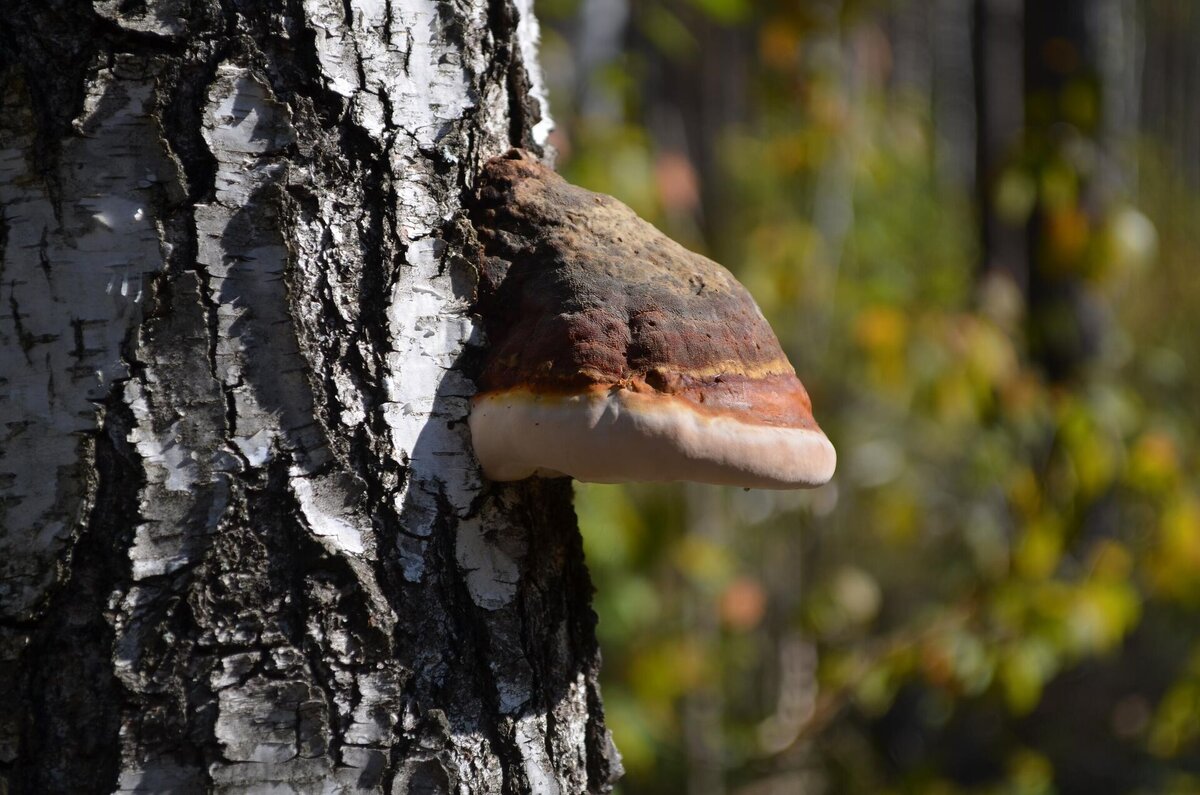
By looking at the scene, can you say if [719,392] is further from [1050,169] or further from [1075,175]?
[1075,175]

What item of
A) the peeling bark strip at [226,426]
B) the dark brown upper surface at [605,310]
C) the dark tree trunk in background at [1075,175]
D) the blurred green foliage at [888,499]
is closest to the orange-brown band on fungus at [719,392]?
the dark brown upper surface at [605,310]

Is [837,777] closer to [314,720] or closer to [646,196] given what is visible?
[646,196]

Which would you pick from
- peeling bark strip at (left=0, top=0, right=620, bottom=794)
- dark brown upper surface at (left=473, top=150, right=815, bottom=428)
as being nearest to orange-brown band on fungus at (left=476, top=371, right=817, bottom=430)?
dark brown upper surface at (left=473, top=150, right=815, bottom=428)

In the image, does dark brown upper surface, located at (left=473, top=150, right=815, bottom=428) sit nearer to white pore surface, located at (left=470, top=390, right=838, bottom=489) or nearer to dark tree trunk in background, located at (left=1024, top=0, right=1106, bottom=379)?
white pore surface, located at (left=470, top=390, right=838, bottom=489)

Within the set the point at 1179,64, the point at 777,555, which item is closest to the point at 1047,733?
the point at 777,555

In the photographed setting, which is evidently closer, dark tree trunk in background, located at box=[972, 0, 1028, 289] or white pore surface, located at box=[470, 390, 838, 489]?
white pore surface, located at box=[470, 390, 838, 489]

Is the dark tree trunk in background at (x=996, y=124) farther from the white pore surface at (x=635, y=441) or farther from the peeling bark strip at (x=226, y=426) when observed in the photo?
the peeling bark strip at (x=226, y=426)

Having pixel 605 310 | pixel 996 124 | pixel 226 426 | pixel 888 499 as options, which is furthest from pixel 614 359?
pixel 996 124
